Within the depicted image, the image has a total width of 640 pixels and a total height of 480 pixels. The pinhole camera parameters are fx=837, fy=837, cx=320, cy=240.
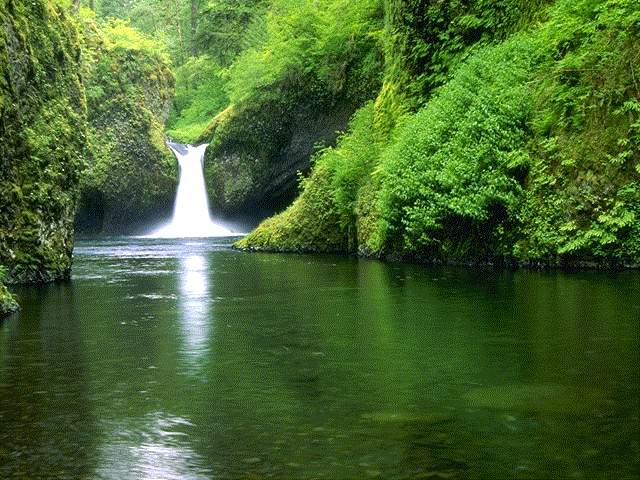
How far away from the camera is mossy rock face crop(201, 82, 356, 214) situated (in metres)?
35.0

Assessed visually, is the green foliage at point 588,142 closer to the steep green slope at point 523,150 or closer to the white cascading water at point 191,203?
the steep green slope at point 523,150

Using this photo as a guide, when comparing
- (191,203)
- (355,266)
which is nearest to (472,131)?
(355,266)

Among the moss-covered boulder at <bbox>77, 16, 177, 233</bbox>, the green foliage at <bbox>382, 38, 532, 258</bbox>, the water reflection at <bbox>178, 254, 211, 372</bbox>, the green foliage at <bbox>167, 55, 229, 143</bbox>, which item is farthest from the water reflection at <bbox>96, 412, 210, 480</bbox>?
the green foliage at <bbox>167, 55, 229, 143</bbox>

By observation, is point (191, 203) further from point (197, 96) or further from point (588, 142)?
point (588, 142)

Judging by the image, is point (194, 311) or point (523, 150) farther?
point (523, 150)

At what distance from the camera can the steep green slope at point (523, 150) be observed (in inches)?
596

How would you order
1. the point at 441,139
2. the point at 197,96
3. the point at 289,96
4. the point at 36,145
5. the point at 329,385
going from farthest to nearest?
the point at 197,96
the point at 289,96
the point at 441,139
the point at 36,145
the point at 329,385

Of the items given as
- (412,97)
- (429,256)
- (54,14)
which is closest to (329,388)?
(429,256)

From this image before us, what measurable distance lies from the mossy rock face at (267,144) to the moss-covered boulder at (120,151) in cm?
250

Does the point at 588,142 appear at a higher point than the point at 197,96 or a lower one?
lower

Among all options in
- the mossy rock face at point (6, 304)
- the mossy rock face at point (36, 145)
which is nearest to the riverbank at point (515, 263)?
the mossy rock face at point (36, 145)

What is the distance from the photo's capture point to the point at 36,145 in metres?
16.3

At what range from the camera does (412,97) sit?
76.3 ft

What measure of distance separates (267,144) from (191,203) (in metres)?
5.42
